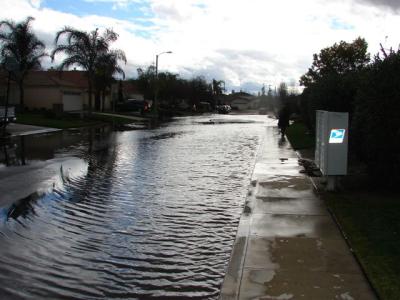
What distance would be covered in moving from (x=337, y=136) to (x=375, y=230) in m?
2.91

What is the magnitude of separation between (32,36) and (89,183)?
36.5 m

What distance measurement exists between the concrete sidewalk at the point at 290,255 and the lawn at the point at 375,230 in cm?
15

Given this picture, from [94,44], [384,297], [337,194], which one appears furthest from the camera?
[94,44]

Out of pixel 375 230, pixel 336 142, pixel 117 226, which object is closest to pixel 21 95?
pixel 336 142

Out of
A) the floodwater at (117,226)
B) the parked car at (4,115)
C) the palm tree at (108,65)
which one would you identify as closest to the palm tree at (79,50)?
the palm tree at (108,65)

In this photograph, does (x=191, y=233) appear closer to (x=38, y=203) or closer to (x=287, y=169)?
(x=38, y=203)

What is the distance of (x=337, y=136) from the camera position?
9781 millimetres

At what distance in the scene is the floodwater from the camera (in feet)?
18.1

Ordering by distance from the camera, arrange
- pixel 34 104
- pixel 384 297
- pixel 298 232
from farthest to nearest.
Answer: pixel 34 104
pixel 298 232
pixel 384 297

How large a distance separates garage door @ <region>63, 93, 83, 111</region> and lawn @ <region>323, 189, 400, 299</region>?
147ft

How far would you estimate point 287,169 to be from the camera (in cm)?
1351

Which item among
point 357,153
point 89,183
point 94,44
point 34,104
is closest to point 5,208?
point 89,183

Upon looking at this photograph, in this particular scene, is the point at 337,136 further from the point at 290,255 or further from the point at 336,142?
the point at 290,255

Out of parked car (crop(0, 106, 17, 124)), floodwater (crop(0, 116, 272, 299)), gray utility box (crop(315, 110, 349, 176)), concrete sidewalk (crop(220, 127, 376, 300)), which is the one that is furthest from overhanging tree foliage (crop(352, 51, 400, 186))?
parked car (crop(0, 106, 17, 124))
